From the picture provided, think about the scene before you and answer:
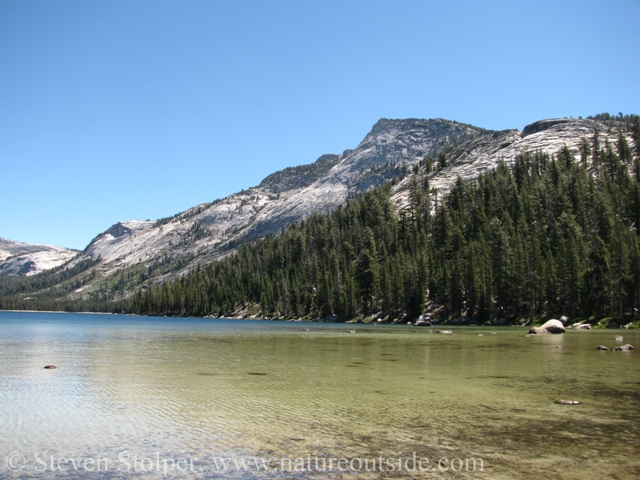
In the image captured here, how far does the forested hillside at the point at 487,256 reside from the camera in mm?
95094

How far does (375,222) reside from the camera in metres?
188

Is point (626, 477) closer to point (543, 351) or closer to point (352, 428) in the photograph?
point (352, 428)

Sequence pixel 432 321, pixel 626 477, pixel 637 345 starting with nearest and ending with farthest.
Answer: pixel 626 477, pixel 637 345, pixel 432 321

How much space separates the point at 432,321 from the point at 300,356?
3176 inches

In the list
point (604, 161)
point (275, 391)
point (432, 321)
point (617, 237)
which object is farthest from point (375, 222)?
point (275, 391)

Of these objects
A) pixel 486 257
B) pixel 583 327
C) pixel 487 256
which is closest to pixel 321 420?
pixel 583 327

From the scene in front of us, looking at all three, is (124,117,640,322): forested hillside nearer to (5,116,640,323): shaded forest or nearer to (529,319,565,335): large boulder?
(5,116,640,323): shaded forest

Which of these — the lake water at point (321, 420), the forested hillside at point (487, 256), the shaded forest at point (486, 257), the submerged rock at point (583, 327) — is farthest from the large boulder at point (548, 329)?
the lake water at point (321, 420)

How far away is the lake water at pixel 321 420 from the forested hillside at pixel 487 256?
222ft

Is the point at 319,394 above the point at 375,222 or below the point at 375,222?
below

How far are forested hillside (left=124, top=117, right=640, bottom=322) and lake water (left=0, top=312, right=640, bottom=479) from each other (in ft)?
222

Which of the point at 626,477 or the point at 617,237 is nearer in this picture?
the point at 626,477

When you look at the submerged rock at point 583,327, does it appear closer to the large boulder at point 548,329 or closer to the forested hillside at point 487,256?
the forested hillside at point 487,256

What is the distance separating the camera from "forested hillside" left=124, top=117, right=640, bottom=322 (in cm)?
9509
